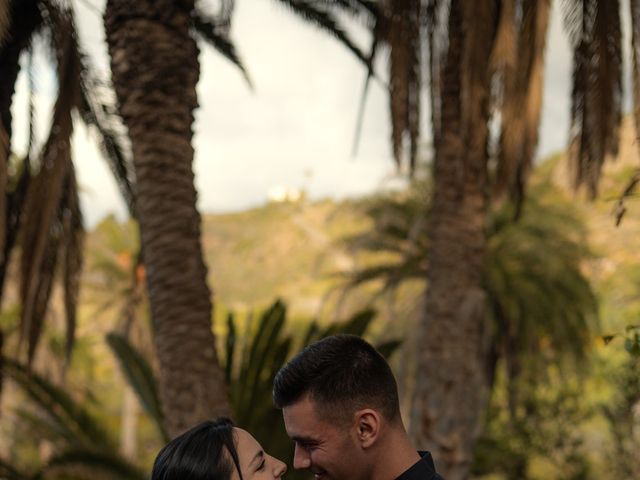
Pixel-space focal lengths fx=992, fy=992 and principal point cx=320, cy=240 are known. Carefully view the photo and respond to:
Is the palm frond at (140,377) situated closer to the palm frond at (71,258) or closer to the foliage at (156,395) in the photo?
the foliage at (156,395)

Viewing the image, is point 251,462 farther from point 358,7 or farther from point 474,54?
point 358,7

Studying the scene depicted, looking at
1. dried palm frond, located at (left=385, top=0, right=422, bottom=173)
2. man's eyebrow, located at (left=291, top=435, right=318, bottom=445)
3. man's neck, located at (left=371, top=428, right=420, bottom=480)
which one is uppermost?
dried palm frond, located at (left=385, top=0, right=422, bottom=173)

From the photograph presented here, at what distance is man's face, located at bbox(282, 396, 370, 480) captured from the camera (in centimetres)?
294

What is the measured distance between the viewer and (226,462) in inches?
109

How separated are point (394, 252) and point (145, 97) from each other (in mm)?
17421

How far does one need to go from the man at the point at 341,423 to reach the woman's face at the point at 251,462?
0.14 metres

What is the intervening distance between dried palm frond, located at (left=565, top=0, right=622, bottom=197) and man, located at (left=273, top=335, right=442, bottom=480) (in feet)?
20.8

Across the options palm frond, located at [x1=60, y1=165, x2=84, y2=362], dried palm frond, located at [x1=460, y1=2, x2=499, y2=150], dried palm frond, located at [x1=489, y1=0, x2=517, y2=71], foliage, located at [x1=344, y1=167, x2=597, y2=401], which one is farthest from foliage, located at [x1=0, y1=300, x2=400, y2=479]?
foliage, located at [x1=344, y1=167, x2=597, y2=401]

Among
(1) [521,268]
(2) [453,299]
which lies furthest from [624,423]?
(2) [453,299]

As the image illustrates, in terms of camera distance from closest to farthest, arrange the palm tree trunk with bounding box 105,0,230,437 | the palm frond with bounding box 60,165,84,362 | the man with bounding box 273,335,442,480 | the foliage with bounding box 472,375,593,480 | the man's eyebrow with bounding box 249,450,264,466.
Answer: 1. the man's eyebrow with bounding box 249,450,264,466
2. the man with bounding box 273,335,442,480
3. the palm tree trunk with bounding box 105,0,230,437
4. the palm frond with bounding box 60,165,84,362
5. the foliage with bounding box 472,375,593,480

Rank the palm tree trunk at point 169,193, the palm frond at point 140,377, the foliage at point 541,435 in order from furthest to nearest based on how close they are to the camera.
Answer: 1. the foliage at point 541,435
2. the palm frond at point 140,377
3. the palm tree trunk at point 169,193

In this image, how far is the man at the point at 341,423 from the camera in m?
2.94

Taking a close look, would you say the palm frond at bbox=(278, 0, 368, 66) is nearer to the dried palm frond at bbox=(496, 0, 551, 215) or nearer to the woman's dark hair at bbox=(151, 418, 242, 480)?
the dried palm frond at bbox=(496, 0, 551, 215)

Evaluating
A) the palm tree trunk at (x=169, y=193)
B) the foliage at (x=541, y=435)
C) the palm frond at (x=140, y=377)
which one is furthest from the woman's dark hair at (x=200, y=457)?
the foliage at (x=541, y=435)
